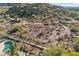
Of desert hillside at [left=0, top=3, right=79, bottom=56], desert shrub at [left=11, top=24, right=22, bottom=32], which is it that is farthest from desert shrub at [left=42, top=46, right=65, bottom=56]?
desert shrub at [left=11, top=24, right=22, bottom=32]

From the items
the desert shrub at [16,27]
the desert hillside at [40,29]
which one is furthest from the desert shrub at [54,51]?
the desert shrub at [16,27]

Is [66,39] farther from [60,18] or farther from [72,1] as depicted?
[72,1]

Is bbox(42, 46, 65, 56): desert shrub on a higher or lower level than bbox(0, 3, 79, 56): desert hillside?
lower

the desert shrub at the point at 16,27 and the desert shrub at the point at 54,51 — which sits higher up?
the desert shrub at the point at 16,27

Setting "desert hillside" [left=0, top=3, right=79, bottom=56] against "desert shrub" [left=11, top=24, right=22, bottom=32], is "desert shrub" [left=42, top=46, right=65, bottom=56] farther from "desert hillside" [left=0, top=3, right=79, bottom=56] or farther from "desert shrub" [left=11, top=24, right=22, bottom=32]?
"desert shrub" [left=11, top=24, right=22, bottom=32]

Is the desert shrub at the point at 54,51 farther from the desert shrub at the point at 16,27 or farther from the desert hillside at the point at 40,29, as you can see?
the desert shrub at the point at 16,27

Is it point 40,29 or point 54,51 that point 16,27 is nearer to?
point 40,29

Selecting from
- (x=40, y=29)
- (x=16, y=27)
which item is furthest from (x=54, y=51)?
(x=16, y=27)

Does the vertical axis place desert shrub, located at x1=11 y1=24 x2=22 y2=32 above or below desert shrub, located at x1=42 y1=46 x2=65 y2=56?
above
